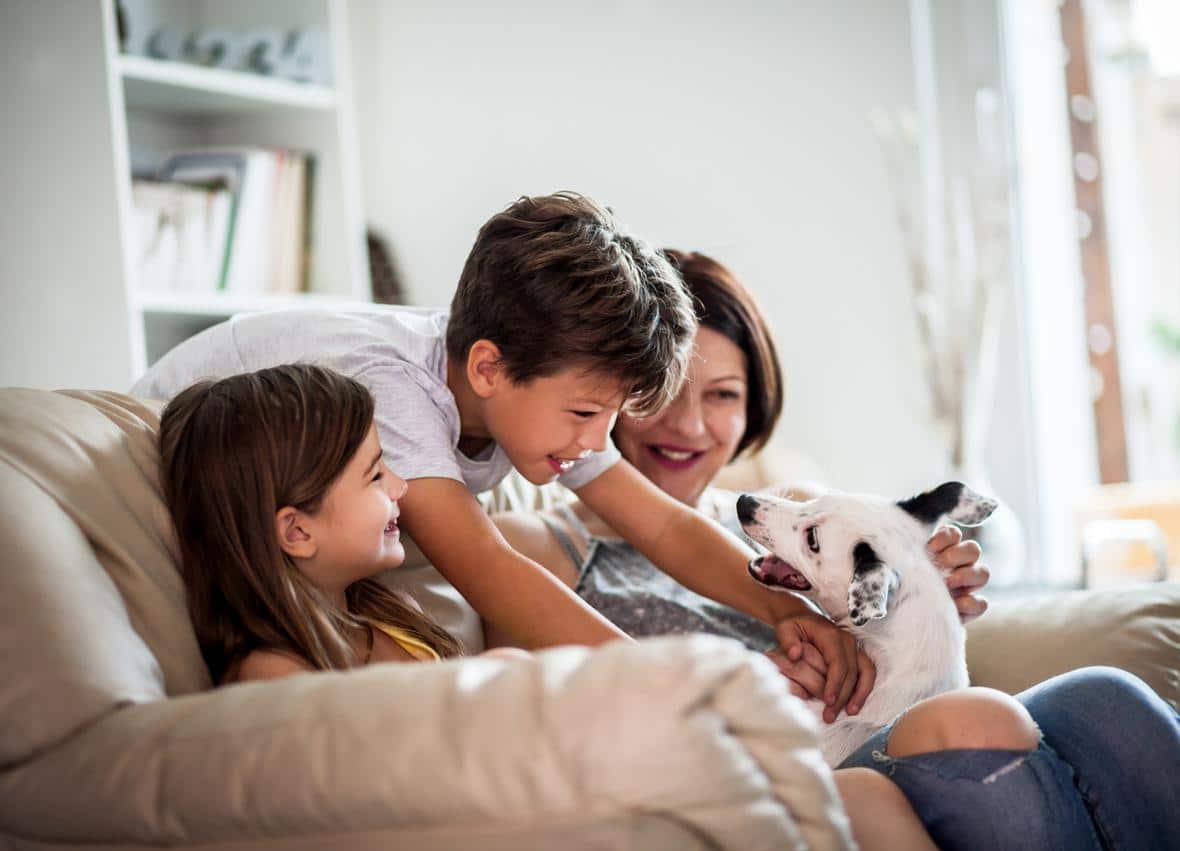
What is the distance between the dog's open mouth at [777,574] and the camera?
5.41 feet

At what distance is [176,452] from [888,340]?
2.72 meters

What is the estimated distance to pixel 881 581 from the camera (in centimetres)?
150

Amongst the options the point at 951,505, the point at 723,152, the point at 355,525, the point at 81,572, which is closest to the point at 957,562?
the point at 951,505

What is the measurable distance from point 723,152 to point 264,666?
287cm

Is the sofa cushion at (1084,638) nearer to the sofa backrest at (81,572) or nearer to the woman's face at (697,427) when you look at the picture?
the woman's face at (697,427)

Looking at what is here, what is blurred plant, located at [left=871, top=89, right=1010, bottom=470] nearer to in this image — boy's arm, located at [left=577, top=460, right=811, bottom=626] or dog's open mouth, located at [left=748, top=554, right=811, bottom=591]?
boy's arm, located at [left=577, top=460, right=811, bottom=626]

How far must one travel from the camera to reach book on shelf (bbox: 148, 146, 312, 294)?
3.12 m

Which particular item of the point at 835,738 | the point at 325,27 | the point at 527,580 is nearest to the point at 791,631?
the point at 835,738

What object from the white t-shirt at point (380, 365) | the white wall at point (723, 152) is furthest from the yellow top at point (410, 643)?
the white wall at point (723, 152)

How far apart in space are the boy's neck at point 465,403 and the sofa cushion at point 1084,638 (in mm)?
802

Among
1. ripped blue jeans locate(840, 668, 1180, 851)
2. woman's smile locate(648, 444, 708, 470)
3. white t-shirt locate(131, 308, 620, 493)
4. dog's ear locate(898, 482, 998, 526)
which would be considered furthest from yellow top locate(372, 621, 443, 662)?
woman's smile locate(648, 444, 708, 470)

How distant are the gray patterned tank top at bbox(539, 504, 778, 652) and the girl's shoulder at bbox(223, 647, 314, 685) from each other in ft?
2.12

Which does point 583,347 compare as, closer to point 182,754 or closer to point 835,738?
point 835,738

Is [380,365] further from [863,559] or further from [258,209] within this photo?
[258,209]
